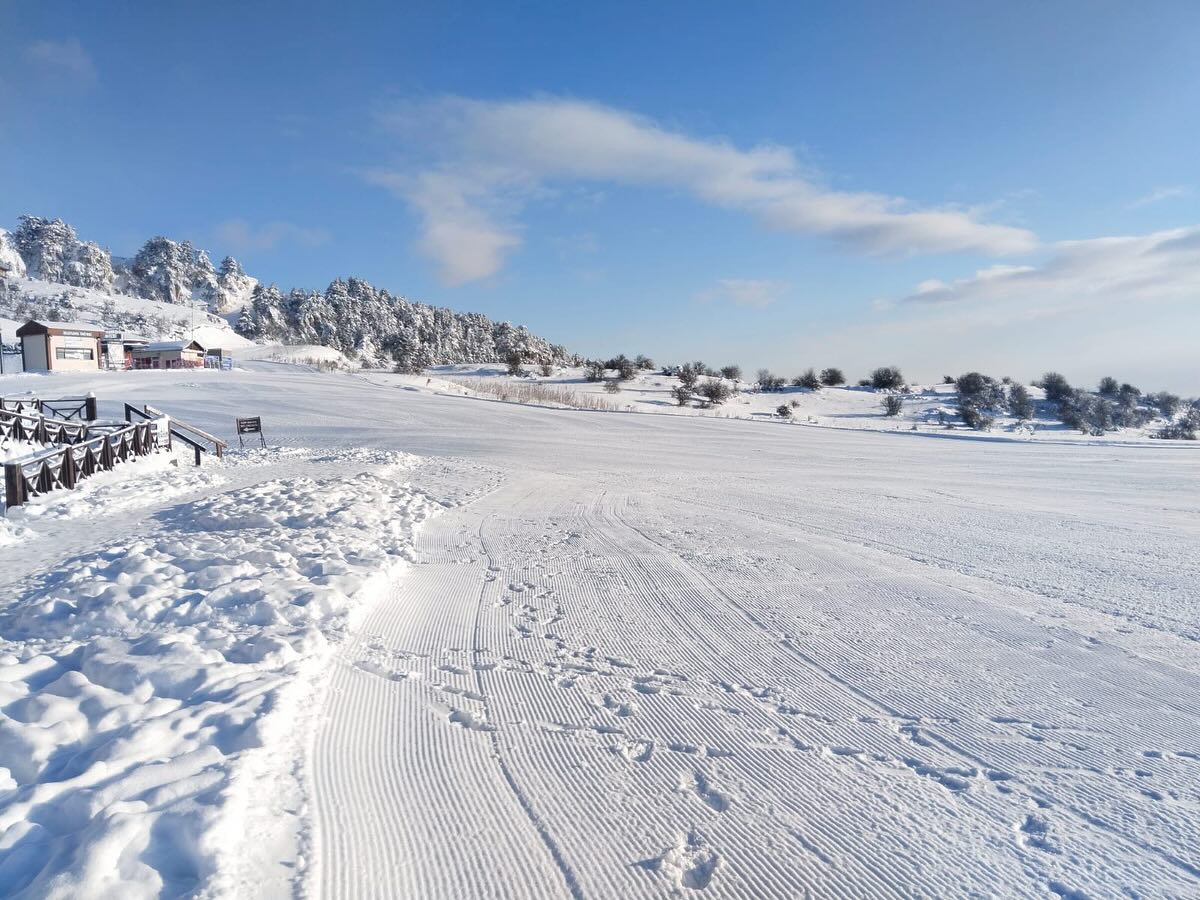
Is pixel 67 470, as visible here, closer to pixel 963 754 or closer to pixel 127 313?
pixel 963 754

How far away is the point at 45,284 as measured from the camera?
87062 mm

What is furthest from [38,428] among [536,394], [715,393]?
[715,393]

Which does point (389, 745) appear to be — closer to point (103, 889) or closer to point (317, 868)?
point (317, 868)

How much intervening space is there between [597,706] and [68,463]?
44.5ft

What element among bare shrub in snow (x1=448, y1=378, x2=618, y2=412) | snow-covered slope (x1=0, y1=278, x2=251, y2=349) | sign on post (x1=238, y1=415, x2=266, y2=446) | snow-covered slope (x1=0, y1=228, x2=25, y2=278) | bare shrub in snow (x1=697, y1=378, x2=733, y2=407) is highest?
snow-covered slope (x1=0, y1=228, x2=25, y2=278)

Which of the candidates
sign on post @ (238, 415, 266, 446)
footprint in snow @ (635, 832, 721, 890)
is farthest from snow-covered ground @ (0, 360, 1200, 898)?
sign on post @ (238, 415, 266, 446)

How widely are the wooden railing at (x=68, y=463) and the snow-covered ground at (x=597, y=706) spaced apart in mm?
1577

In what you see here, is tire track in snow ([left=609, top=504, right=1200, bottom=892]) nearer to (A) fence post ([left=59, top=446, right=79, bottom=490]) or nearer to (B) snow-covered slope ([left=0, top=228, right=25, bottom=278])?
(A) fence post ([left=59, top=446, right=79, bottom=490])

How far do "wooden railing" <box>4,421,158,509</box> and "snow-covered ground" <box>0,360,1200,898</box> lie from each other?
5.17 ft

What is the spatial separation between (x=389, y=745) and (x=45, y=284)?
377 ft

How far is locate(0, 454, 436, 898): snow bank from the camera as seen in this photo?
2.72 meters

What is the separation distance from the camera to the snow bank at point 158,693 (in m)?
2.72

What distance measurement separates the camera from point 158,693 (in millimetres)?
4223

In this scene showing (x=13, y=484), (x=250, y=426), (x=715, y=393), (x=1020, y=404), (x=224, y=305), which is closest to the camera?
(x=13, y=484)
